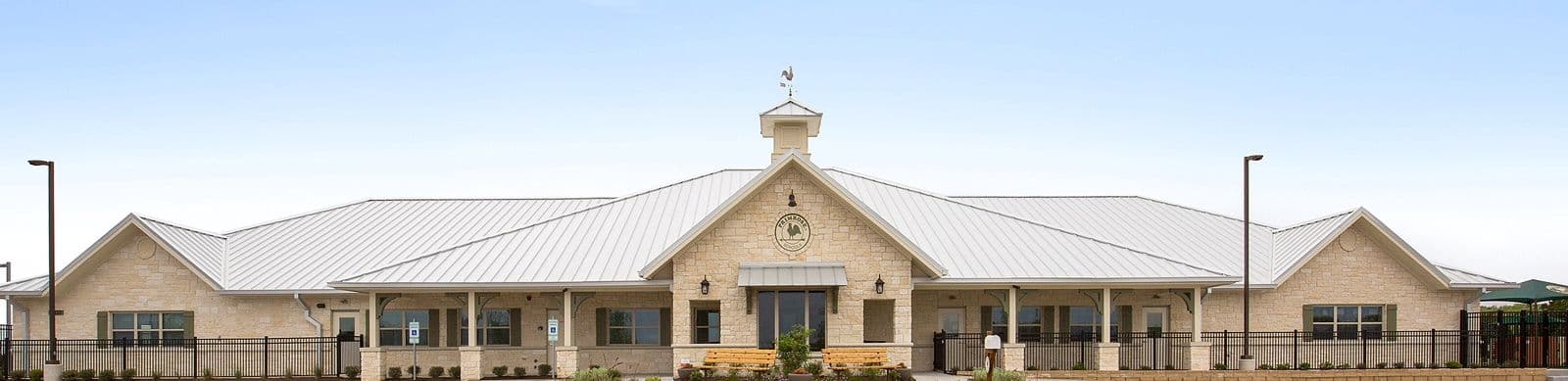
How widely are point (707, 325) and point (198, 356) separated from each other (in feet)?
40.1

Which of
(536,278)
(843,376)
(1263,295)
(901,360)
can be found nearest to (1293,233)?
(1263,295)

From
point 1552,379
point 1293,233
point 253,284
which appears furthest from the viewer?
point 1293,233

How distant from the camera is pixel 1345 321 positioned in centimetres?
3550

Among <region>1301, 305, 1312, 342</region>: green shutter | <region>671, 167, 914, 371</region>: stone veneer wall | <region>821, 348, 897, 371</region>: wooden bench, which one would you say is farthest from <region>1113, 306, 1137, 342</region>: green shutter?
<region>821, 348, 897, 371</region>: wooden bench

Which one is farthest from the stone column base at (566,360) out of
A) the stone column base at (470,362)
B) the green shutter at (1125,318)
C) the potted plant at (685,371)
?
the green shutter at (1125,318)

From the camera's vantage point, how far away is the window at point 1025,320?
1359 inches

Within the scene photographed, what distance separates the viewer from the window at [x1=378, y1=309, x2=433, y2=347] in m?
34.5

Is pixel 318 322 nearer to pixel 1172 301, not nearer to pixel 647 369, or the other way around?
pixel 647 369

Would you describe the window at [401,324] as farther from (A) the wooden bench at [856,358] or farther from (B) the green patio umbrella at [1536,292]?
(B) the green patio umbrella at [1536,292]

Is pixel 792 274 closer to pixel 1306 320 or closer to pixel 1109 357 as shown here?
pixel 1109 357

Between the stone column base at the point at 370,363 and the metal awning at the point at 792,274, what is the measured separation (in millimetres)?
8714

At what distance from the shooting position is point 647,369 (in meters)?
33.8

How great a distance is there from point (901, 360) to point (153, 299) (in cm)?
1854

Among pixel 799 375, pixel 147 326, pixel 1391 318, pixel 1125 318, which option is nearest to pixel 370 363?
pixel 147 326
